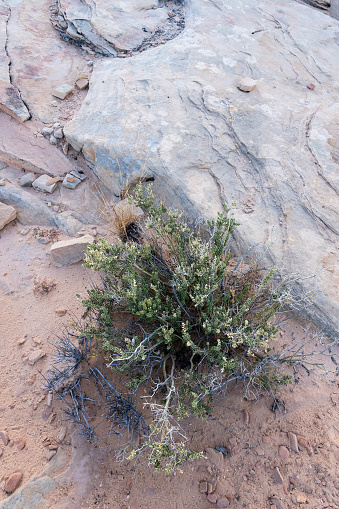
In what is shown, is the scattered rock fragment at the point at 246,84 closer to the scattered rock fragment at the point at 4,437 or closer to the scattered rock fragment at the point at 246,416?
the scattered rock fragment at the point at 246,416

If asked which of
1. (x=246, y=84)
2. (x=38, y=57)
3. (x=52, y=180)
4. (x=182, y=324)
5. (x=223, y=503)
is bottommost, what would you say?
(x=52, y=180)

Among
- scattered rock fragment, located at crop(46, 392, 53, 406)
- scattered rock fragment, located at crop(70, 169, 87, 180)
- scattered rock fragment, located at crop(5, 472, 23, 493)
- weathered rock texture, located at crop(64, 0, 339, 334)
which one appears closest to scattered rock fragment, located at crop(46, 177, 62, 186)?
scattered rock fragment, located at crop(70, 169, 87, 180)

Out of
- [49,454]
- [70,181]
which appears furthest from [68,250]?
[49,454]

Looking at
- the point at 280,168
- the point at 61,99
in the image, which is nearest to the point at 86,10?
the point at 61,99

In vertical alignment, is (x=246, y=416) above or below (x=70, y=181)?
above

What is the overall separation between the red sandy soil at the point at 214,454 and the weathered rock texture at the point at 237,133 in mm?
754

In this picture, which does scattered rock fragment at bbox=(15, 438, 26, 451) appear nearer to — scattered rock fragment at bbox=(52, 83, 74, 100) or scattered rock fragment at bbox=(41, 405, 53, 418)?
scattered rock fragment at bbox=(41, 405, 53, 418)

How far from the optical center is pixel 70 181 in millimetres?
3564

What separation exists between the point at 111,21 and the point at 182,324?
523 centimetres

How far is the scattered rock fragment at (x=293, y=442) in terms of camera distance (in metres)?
2.09

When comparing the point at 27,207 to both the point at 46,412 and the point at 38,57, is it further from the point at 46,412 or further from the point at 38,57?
the point at 38,57

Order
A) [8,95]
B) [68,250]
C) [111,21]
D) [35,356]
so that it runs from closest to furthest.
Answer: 1. [35,356]
2. [68,250]
3. [8,95]
4. [111,21]

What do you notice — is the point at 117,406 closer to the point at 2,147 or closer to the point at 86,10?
the point at 2,147

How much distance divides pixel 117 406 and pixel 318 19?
6401mm
